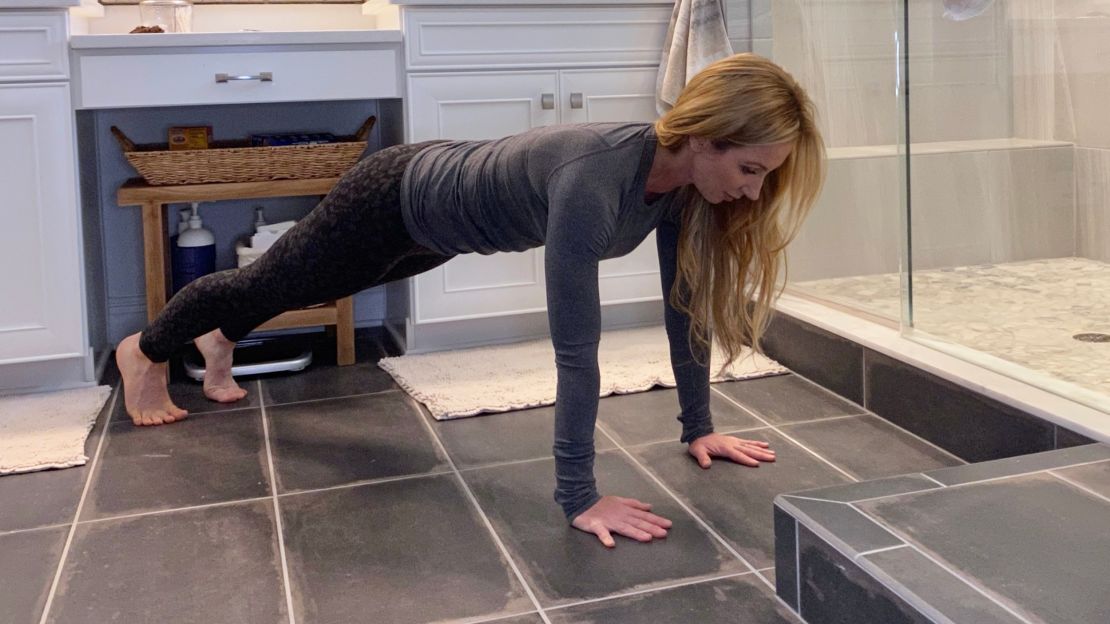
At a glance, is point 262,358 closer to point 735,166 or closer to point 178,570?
point 178,570

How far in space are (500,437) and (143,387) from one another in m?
0.77

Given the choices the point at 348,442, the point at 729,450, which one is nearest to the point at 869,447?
the point at 729,450

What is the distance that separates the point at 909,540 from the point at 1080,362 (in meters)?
0.81

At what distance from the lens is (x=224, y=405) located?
255cm

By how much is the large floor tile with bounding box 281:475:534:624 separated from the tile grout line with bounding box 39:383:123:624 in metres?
0.33

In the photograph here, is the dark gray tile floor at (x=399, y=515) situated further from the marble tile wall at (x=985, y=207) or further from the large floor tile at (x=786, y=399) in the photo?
the marble tile wall at (x=985, y=207)

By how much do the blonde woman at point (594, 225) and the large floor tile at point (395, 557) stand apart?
0.63 feet

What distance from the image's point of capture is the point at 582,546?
1.75 metres

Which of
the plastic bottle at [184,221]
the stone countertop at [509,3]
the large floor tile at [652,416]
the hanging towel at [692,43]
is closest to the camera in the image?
the large floor tile at [652,416]

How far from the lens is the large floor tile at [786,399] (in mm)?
2383

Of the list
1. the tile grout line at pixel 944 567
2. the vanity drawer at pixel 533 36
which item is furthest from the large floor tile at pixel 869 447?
the vanity drawer at pixel 533 36

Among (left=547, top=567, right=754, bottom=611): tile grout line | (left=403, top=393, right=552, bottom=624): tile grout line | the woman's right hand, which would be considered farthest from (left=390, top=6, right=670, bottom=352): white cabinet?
(left=547, top=567, right=754, bottom=611): tile grout line

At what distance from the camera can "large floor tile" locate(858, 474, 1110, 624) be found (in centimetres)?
130

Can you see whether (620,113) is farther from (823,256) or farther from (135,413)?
(135,413)
